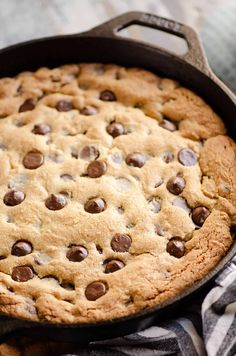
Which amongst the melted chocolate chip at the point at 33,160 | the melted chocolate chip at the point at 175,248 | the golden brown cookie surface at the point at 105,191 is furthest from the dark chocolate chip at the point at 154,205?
the melted chocolate chip at the point at 33,160

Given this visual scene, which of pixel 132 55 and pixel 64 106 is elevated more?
pixel 132 55

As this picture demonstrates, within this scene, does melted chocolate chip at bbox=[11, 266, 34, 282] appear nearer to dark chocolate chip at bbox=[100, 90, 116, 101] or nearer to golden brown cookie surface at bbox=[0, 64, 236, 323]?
golden brown cookie surface at bbox=[0, 64, 236, 323]

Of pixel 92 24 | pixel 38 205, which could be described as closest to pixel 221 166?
pixel 38 205

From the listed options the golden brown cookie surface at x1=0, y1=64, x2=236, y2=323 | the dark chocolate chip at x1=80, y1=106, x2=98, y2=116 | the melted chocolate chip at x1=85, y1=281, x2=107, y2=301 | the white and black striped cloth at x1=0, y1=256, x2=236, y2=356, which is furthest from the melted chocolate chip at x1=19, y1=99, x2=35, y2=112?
the white and black striped cloth at x1=0, y1=256, x2=236, y2=356

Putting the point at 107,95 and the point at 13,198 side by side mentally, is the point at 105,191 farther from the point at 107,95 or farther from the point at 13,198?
the point at 107,95

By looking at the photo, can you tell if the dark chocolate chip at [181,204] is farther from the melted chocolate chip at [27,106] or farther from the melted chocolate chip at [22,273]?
the melted chocolate chip at [27,106]

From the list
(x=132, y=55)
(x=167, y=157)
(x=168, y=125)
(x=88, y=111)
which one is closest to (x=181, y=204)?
(x=167, y=157)
